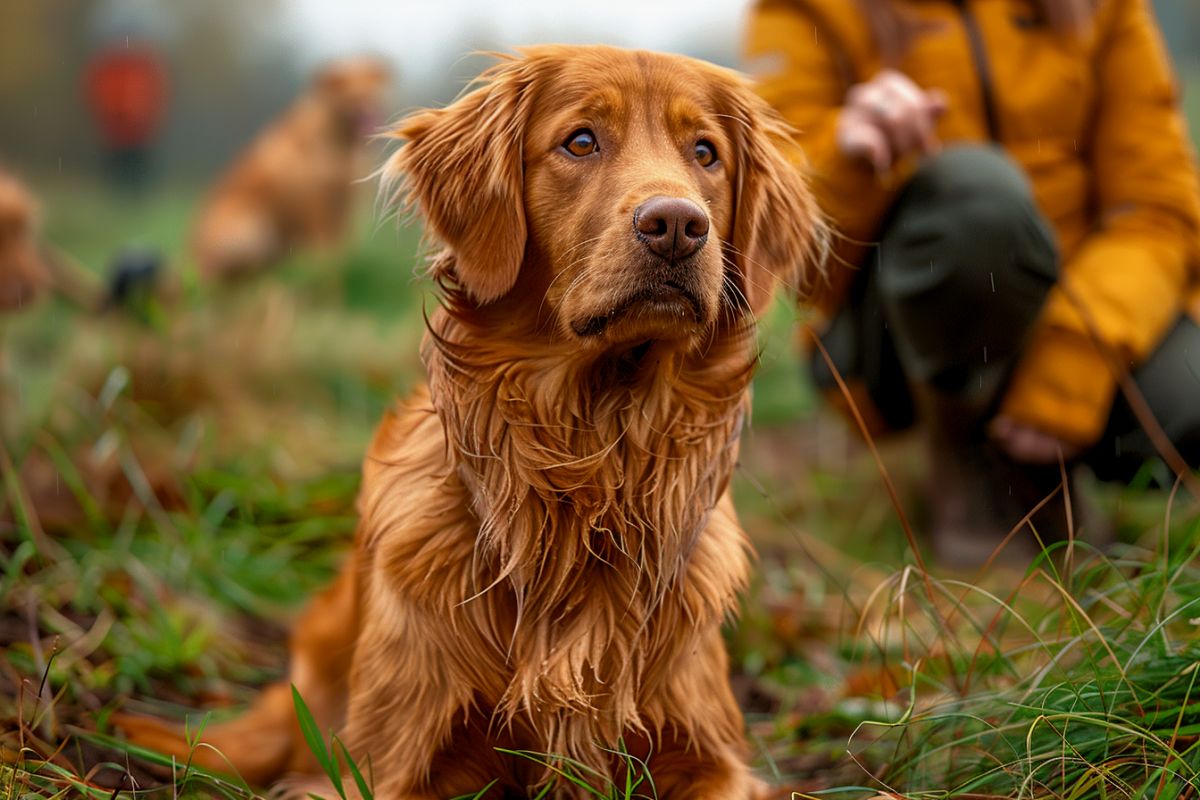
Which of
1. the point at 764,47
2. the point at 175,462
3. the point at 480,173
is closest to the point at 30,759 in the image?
the point at 480,173

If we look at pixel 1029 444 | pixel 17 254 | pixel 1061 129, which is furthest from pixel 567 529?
pixel 17 254

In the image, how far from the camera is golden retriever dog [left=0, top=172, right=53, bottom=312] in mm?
3912

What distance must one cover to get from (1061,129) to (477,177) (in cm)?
223

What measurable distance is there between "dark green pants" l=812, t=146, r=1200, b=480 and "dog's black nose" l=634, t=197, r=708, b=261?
5.35 ft

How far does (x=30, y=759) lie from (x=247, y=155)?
647cm

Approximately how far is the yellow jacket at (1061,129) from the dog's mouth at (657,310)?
155 cm

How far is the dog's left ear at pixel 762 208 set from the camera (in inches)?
86.5

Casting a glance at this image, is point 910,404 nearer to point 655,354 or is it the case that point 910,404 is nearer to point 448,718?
point 655,354

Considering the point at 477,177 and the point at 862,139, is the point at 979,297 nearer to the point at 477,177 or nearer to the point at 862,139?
the point at 862,139

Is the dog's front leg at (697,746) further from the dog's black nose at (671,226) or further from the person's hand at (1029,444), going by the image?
the person's hand at (1029,444)

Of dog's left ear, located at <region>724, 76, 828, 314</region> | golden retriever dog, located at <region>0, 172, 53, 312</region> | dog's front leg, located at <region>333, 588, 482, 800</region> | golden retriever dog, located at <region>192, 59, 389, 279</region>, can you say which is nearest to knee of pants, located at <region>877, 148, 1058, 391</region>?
dog's left ear, located at <region>724, 76, 828, 314</region>

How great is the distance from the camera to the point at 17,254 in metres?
3.96

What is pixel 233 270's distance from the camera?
6.58 meters

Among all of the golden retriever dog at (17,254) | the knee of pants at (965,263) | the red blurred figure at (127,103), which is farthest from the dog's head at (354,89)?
the knee of pants at (965,263)
